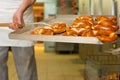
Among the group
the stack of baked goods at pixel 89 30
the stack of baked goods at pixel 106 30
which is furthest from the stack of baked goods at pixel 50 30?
the stack of baked goods at pixel 106 30

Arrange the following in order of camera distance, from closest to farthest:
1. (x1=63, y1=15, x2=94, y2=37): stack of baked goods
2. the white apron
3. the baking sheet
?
the baking sheet
(x1=63, y1=15, x2=94, y2=37): stack of baked goods
the white apron

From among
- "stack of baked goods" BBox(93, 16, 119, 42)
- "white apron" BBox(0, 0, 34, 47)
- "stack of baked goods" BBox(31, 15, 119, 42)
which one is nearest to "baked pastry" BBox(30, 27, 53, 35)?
"stack of baked goods" BBox(31, 15, 119, 42)

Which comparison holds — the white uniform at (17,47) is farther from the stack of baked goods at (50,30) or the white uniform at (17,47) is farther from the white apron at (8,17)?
the stack of baked goods at (50,30)

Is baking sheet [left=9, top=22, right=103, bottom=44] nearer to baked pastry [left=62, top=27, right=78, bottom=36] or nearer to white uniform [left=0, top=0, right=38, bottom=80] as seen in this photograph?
baked pastry [left=62, top=27, right=78, bottom=36]

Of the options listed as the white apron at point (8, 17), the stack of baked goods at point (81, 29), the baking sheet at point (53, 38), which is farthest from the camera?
the white apron at point (8, 17)

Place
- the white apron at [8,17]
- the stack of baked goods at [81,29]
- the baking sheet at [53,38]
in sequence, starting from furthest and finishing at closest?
the white apron at [8,17], the stack of baked goods at [81,29], the baking sheet at [53,38]

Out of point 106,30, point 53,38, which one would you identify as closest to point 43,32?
point 53,38

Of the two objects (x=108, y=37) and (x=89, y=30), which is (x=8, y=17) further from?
(x=108, y=37)

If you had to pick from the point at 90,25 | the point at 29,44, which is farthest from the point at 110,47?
the point at 29,44

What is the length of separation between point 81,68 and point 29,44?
10.6 feet

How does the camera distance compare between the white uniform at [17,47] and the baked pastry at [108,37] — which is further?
the white uniform at [17,47]

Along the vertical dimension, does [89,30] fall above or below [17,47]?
above

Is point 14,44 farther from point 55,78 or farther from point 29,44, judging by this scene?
point 55,78

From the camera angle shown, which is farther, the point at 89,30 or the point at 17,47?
the point at 17,47
